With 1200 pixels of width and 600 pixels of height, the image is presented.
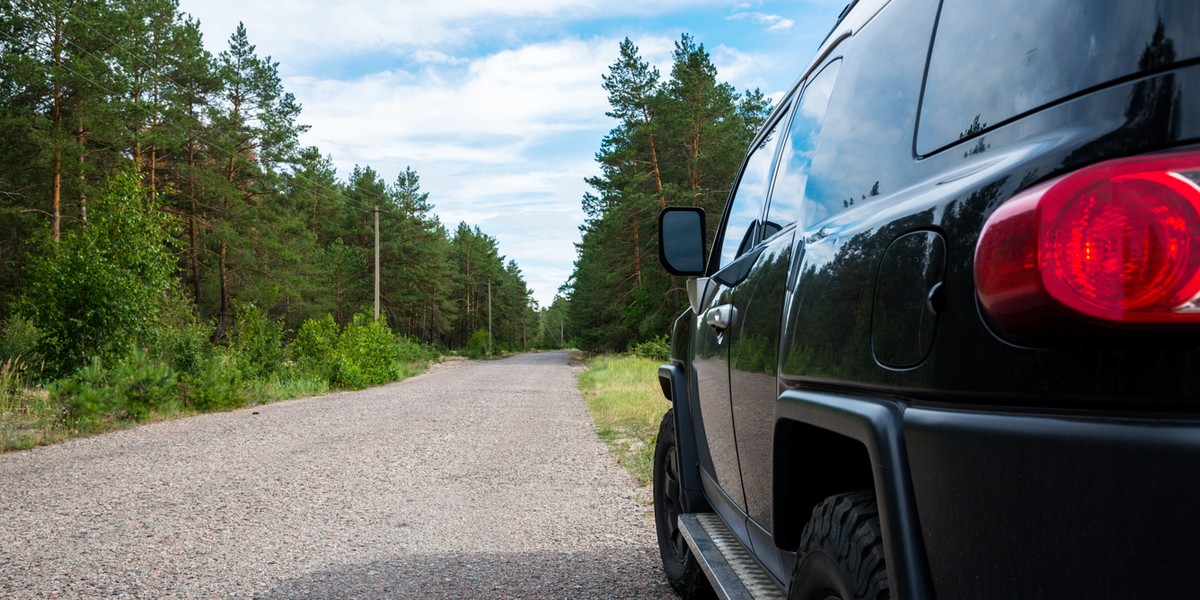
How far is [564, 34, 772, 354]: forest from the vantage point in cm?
3014

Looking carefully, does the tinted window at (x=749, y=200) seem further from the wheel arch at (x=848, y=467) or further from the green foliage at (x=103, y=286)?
the green foliage at (x=103, y=286)

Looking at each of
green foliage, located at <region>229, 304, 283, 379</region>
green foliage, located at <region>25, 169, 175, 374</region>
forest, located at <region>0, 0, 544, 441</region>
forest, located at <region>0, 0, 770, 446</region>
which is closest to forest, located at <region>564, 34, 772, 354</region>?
forest, located at <region>0, 0, 770, 446</region>

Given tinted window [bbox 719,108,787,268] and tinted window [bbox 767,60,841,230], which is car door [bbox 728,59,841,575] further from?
tinted window [bbox 719,108,787,268]

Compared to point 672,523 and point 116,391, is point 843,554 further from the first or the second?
point 116,391

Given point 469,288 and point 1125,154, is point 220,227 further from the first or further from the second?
point 469,288

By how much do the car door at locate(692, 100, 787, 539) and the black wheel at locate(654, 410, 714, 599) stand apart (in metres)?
0.45

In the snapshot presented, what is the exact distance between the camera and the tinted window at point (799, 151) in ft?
7.21

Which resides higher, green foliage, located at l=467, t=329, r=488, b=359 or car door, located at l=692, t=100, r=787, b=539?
car door, located at l=692, t=100, r=787, b=539

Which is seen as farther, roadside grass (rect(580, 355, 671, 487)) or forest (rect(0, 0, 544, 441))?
forest (rect(0, 0, 544, 441))

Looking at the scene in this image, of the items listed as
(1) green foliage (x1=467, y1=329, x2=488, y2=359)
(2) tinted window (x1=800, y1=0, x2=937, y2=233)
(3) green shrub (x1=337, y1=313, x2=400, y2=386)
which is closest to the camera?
Result: (2) tinted window (x1=800, y1=0, x2=937, y2=233)

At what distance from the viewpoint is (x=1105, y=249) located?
3.33 ft

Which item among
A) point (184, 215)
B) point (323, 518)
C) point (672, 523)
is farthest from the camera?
point (184, 215)

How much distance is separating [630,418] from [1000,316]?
34.0 feet

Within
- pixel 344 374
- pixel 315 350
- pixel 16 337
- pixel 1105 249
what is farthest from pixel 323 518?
pixel 315 350
